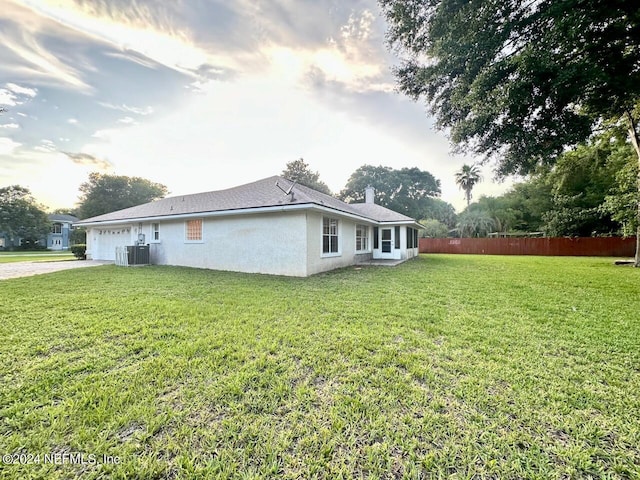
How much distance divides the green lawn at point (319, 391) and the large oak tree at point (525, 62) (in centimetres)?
454

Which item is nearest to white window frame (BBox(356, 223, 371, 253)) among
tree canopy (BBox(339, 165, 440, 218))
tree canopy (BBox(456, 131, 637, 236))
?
tree canopy (BBox(456, 131, 637, 236))

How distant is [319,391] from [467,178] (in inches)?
1612

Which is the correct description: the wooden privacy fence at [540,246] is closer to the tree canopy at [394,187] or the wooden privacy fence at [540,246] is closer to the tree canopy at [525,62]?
the tree canopy at [394,187]

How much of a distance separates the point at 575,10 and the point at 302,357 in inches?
316

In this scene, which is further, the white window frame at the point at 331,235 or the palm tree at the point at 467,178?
the palm tree at the point at 467,178

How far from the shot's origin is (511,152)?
7.71 m

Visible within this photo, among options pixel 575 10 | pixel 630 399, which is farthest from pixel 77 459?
pixel 575 10

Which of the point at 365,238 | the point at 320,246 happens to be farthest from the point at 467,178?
the point at 320,246

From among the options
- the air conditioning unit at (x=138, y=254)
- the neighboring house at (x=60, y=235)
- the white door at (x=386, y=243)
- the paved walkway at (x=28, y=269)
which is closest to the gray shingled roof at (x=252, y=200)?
the air conditioning unit at (x=138, y=254)

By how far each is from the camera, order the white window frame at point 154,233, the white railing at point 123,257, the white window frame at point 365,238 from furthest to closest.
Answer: the white window frame at point 365,238, the white window frame at point 154,233, the white railing at point 123,257

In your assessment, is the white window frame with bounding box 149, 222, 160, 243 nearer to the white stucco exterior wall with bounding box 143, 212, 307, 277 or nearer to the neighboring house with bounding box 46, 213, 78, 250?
the white stucco exterior wall with bounding box 143, 212, 307, 277

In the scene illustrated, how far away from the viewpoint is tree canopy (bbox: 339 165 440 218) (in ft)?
123

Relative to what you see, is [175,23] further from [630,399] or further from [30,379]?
[630,399]

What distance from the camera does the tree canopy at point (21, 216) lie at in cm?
3281
